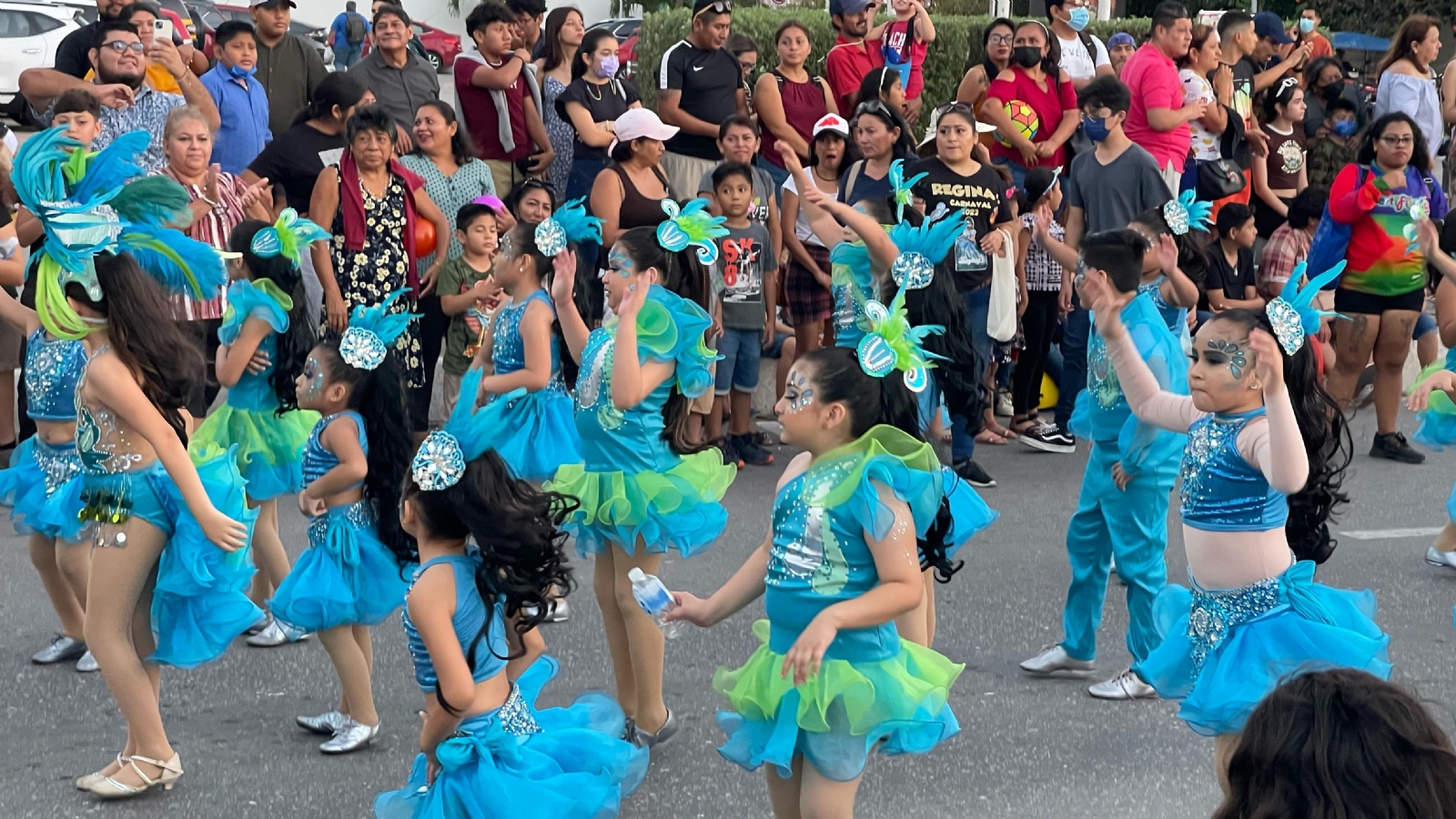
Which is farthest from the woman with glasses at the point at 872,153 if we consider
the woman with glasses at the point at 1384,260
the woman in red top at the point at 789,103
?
the woman with glasses at the point at 1384,260

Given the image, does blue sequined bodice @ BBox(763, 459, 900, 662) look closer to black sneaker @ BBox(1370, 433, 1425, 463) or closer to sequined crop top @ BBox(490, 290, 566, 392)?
sequined crop top @ BBox(490, 290, 566, 392)

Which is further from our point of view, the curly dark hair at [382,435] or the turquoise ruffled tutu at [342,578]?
the curly dark hair at [382,435]

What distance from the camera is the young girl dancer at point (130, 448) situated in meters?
4.64

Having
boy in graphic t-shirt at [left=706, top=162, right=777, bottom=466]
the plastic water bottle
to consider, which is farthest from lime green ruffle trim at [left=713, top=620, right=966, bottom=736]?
boy in graphic t-shirt at [left=706, top=162, right=777, bottom=466]

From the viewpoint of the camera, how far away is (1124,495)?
5.72 metres

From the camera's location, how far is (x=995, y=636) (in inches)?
251

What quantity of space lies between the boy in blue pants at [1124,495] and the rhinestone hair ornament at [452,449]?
2.41 metres

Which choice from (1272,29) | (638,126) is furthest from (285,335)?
(1272,29)

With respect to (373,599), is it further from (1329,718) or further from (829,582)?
(1329,718)

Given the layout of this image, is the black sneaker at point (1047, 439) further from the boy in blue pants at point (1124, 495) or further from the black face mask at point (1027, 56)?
the boy in blue pants at point (1124, 495)

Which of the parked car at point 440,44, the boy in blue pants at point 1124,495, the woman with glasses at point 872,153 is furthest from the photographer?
the parked car at point 440,44

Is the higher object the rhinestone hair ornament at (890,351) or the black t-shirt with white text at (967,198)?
the rhinestone hair ornament at (890,351)

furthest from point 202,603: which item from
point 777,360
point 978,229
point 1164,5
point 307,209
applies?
point 1164,5

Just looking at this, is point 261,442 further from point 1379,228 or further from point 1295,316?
point 1379,228
